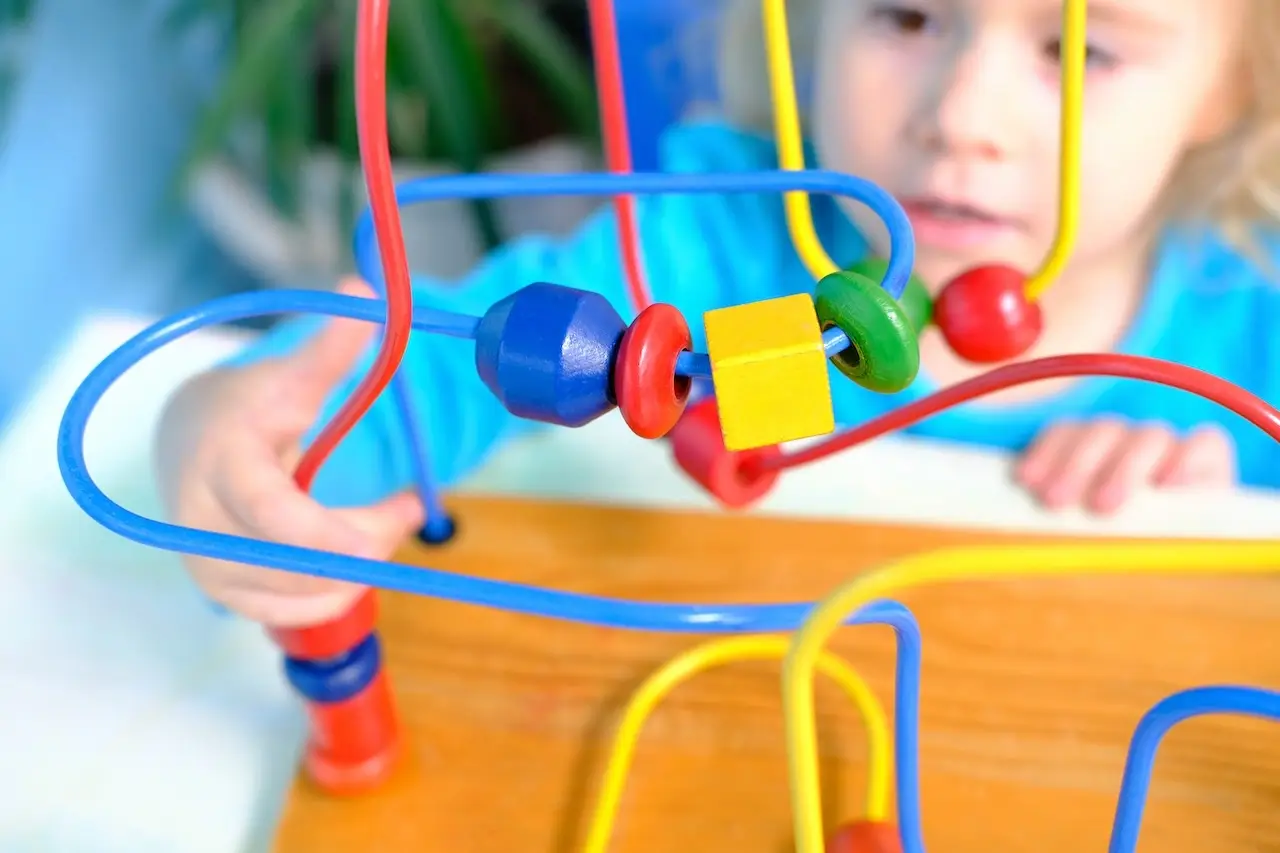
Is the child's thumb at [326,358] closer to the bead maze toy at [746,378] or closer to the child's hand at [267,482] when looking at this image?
the child's hand at [267,482]

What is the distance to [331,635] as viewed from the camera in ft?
1.17

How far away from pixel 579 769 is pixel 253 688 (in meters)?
0.14

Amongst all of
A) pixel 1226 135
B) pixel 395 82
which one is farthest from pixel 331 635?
pixel 395 82

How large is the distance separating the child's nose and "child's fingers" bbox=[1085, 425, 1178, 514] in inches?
6.0

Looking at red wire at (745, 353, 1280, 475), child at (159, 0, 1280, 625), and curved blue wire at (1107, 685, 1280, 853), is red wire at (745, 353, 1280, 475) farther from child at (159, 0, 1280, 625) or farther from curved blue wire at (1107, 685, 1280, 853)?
child at (159, 0, 1280, 625)

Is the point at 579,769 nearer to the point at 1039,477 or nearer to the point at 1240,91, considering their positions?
the point at 1039,477

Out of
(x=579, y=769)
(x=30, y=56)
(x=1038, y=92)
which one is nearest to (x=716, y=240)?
(x=1038, y=92)

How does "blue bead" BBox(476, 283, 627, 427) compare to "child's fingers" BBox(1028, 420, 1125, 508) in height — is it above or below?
above

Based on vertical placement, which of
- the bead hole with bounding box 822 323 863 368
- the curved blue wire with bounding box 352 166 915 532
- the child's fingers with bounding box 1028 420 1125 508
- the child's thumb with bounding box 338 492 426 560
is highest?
the curved blue wire with bounding box 352 166 915 532

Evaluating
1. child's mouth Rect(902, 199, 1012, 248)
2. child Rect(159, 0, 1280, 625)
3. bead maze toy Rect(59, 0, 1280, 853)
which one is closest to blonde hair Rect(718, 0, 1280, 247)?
child Rect(159, 0, 1280, 625)

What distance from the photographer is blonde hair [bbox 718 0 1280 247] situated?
519mm

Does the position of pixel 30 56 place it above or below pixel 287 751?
above

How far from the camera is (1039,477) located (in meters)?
0.49

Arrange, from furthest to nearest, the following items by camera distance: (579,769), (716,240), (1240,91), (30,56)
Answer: (30,56), (716,240), (1240,91), (579,769)
